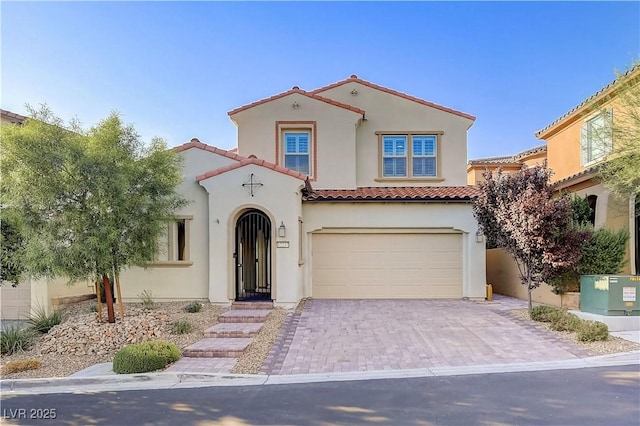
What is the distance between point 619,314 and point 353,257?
7.98m

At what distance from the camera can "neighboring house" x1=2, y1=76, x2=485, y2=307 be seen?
13.1 meters

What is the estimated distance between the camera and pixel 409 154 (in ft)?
56.9

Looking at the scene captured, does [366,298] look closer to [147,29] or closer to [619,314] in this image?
[619,314]

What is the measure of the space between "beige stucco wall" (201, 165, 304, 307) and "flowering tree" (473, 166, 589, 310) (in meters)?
5.91

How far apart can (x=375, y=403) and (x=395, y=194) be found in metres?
9.95

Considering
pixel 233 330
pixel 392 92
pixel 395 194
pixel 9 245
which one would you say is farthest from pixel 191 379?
pixel 392 92

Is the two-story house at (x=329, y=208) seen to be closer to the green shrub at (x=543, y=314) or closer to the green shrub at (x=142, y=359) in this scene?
the green shrub at (x=543, y=314)

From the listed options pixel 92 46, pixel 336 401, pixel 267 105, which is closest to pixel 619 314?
pixel 336 401

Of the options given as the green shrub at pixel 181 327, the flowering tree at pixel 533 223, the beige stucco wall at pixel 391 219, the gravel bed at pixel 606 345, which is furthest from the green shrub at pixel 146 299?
the gravel bed at pixel 606 345

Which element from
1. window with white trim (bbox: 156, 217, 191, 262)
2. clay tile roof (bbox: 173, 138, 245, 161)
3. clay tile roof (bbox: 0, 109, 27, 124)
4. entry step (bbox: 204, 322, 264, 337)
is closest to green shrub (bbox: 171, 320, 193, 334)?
entry step (bbox: 204, 322, 264, 337)

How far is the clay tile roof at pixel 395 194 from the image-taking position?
48.8 ft

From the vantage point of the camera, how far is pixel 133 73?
523 inches

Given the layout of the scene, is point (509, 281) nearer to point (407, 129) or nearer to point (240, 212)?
point (407, 129)

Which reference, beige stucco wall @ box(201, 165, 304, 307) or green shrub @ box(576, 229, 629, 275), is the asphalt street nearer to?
green shrub @ box(576, 229, 629, 275)
